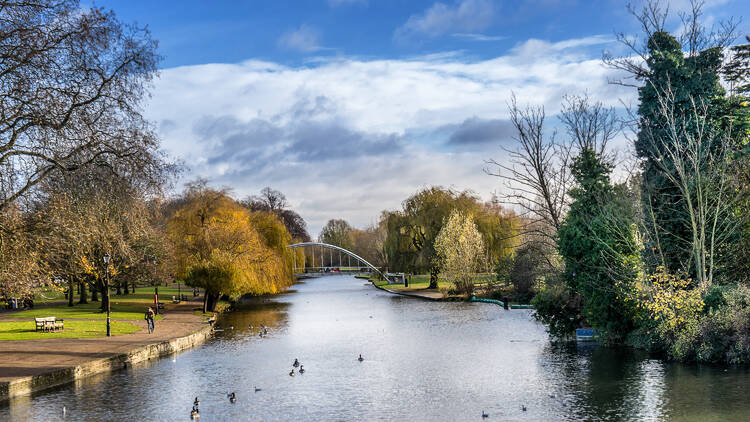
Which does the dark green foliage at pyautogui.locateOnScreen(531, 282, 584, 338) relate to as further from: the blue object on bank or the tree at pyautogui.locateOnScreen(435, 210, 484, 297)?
the tree at pyautogui.locateOnScreen(435, 210, 484, 297)

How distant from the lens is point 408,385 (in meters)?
21.0

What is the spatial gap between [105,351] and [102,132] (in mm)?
11779

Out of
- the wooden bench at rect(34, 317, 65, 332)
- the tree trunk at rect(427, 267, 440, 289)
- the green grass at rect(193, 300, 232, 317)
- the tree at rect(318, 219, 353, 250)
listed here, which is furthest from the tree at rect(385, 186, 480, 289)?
the tree at rect(318, 219, 353, 250)

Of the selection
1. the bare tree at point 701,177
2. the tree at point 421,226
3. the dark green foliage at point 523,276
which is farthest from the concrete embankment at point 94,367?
the tree at point 421,226

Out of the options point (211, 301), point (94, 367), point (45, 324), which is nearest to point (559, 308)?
point (94, 367)

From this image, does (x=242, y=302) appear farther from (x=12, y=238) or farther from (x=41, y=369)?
(x=12, y=238)

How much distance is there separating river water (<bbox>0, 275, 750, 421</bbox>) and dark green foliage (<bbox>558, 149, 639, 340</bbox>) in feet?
5.62

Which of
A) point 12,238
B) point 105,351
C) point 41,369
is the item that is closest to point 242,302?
point 105,351

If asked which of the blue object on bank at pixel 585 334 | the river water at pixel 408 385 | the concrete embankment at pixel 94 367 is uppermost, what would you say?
the concrete embankment at pixel 94 367

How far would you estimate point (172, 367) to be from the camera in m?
24.9

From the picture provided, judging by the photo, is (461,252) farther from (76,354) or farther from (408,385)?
(76,354)

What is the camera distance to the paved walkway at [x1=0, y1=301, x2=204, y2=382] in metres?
21.7

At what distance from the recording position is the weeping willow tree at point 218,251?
1820 inches

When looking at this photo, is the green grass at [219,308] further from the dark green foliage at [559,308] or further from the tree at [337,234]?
the tree at [337,234]
